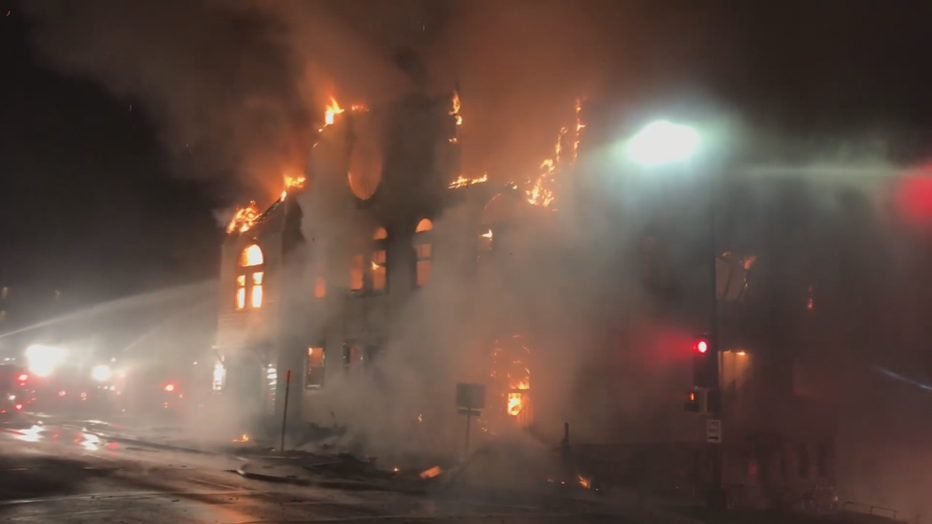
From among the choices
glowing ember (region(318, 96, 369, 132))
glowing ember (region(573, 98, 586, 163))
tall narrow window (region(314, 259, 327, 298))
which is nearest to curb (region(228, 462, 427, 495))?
glowing ember (region(573, 98, 586, 163))

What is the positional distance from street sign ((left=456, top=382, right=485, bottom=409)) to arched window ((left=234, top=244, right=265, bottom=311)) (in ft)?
34.5

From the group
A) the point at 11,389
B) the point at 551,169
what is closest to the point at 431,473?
the point at 551,169

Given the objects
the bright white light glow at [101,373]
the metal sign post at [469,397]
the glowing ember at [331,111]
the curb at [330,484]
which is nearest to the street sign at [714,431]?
the metal sign post at [469,397]

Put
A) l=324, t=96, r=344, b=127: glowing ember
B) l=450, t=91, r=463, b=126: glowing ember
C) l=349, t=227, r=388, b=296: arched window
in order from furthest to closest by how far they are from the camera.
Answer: l=349, t=227, r=388, b=296: arched window
l=324, t=96, r=344, b=127: glowing ember
l=450, t=91, r=463, b=126: glowing ember

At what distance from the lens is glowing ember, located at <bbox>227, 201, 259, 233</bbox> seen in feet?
78.7

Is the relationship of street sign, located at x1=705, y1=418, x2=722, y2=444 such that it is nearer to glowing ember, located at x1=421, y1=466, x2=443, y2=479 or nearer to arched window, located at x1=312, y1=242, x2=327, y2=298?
glowing ember, located at x1=421, y1=466, x2=443, y2=479

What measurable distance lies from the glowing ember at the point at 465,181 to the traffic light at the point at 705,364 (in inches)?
282

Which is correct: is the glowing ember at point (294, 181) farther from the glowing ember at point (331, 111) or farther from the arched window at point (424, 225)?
the arched window at point (424, 225)

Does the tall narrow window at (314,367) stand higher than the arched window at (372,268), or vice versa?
the arched window at (372,268)

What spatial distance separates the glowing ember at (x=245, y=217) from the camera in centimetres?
2400

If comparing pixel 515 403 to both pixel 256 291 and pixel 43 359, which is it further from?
pixel 43 359

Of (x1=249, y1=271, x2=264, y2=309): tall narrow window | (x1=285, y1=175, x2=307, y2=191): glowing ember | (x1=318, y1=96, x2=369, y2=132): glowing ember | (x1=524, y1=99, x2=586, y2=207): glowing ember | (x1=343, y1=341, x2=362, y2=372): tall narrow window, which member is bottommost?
(x1=343, y1=341, x2=362, y2=372): tall narrow window

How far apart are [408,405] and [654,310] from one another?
575cm

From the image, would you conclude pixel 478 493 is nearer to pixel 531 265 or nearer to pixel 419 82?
pixel 531 265
